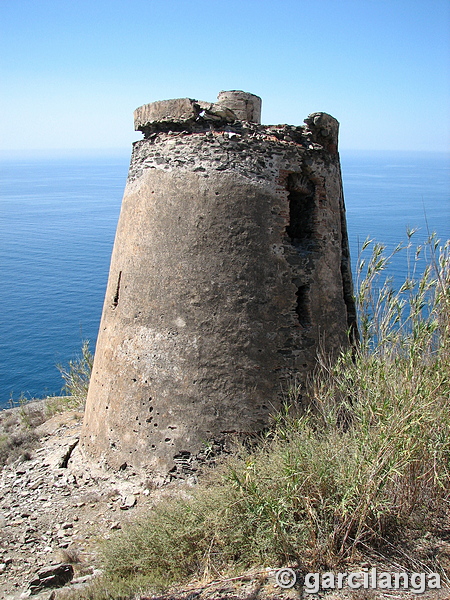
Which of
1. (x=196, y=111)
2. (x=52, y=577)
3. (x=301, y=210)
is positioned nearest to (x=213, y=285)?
(x=301, y=210)

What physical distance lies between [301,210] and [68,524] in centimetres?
415

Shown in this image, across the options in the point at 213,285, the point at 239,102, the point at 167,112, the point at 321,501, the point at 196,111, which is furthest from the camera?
the point at 239,102

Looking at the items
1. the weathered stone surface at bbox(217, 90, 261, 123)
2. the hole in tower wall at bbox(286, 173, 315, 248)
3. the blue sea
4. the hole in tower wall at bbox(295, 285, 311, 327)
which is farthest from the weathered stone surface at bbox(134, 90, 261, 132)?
the blue sea

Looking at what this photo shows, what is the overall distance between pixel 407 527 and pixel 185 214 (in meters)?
3.55

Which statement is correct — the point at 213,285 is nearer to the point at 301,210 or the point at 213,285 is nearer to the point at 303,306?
the point at 303,306

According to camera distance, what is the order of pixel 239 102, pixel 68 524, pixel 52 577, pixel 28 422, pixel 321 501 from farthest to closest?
pixel 28 422 < pixel 239 102 < pixel 68 524 < pixel 52 577 < pixel 321 501

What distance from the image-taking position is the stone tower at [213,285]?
560 centimetres

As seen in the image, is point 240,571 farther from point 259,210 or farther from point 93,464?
point 259,210

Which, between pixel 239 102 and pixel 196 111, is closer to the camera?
pixel 196 111

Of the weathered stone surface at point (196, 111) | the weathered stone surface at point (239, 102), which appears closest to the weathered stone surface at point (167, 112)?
the weathered stone surface at point (196, 111)

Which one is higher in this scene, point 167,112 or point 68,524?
point 167,112

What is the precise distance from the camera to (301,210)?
621 centimetres

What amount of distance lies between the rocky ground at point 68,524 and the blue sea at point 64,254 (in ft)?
11.6

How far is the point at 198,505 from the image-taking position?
15.2 ft
